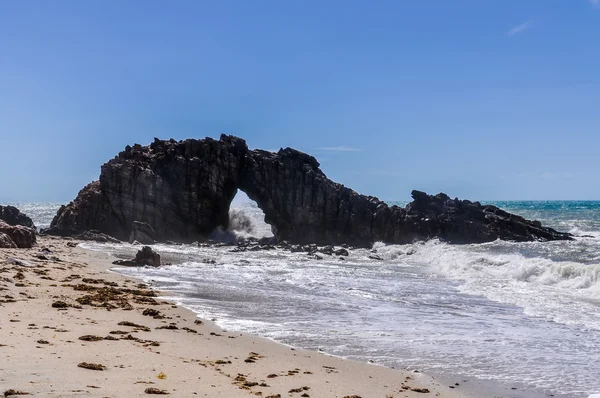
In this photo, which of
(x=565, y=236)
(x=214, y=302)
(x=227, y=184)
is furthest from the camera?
(x=227, y=184)

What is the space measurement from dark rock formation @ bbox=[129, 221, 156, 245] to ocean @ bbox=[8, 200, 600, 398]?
13.8 metres

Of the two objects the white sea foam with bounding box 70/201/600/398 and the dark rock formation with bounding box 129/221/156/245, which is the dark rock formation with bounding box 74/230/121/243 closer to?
the dark rock formation with bounding box 129/221/156/245

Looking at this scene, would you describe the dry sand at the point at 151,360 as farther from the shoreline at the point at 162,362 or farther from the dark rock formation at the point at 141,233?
the dark rock formation at the point at 141,233

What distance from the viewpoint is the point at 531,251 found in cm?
4544

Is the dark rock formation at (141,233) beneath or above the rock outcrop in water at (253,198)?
beneath

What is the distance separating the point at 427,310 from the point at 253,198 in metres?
44.1

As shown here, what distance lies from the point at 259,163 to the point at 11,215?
26583 millimetres

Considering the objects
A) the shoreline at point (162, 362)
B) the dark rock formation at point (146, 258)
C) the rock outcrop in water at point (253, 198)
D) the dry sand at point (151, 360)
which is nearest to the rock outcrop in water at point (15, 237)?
the dark rock formation at point (146, 258)

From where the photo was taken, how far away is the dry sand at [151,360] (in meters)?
8.30

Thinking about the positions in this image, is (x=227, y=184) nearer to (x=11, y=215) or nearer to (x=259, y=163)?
(x=259, y=163)

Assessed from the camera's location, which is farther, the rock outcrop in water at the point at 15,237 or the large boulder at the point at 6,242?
the rock outcrop in water at the point at 15,237

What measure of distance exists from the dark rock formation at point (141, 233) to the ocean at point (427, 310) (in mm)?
13793

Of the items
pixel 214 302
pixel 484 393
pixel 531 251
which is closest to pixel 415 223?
pixel 531 251

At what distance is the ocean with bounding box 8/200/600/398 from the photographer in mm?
12055
